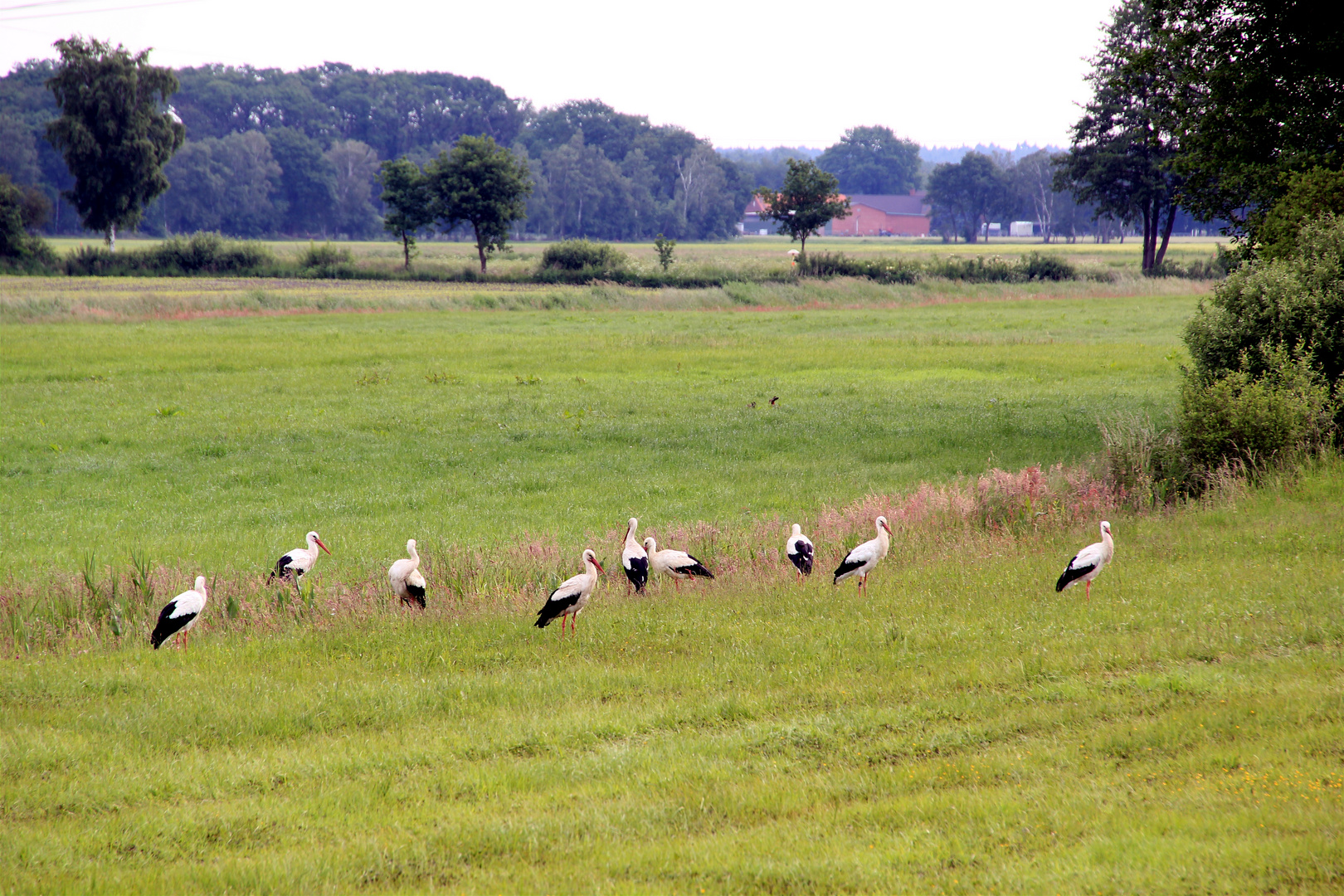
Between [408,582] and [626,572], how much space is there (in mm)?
2750

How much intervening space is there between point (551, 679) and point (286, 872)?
370 cm

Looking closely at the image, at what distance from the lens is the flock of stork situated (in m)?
10.9

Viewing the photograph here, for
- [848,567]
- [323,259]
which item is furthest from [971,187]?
[848,567]

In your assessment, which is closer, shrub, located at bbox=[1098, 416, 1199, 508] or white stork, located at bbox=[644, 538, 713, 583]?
white stork, located at bbox=[644, 538, 713, 583]

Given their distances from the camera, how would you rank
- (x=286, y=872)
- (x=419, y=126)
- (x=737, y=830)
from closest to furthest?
1. (x=286, y=872)
2. (x=737, y=830)
3. (x=419, y=126)

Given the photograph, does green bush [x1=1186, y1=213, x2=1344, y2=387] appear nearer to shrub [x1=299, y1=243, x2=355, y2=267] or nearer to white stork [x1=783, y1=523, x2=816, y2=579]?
white stork [x1=783, y1=523, x2=816, y2=579]

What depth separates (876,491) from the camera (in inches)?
738

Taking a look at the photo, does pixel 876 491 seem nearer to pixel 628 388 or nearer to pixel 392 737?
pixel 392 737

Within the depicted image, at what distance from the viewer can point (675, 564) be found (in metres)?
12.7

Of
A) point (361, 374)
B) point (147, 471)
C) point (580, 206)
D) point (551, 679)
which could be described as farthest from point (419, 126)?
point (551, 679)

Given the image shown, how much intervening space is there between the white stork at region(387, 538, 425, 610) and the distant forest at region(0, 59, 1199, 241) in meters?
145

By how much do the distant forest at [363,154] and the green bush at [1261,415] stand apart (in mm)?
142251

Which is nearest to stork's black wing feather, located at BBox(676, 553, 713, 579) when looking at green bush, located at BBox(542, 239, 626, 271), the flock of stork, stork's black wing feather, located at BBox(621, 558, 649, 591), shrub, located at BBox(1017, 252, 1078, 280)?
the flock of stork

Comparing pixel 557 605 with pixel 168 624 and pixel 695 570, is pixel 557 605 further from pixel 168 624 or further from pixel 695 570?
pixel 168 624
